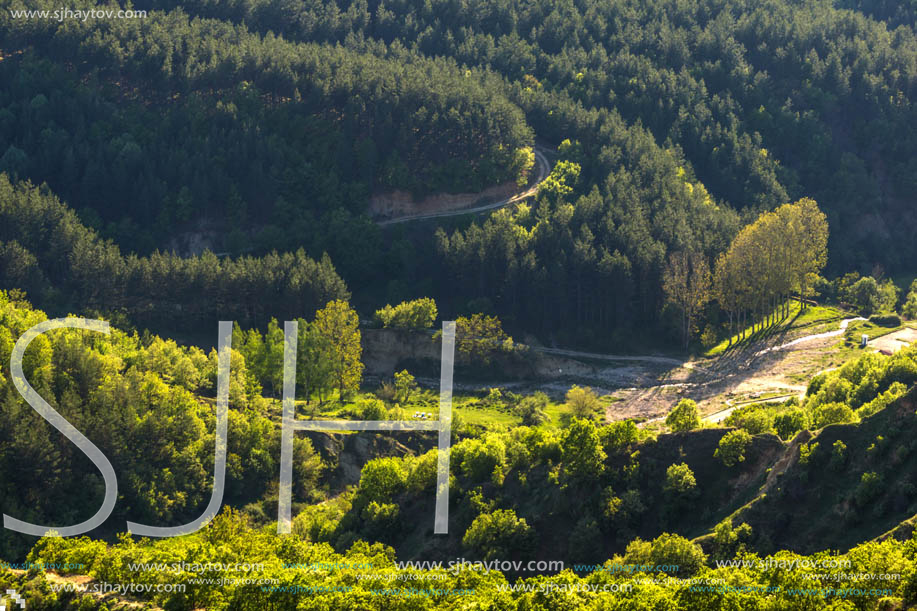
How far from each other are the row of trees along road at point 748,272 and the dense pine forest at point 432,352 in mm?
531

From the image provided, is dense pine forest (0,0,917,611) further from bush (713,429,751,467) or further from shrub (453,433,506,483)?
bush (713,429,751,467)

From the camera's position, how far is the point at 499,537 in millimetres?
90188

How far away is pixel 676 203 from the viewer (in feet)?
583

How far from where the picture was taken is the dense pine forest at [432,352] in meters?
77.7

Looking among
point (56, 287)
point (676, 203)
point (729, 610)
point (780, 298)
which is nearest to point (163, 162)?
point (56, 287)

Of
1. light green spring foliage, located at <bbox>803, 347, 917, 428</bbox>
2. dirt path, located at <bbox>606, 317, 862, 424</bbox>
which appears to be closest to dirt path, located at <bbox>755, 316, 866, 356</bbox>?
dirt path, located at <bbox>606, 317, 862, 424</bbox>

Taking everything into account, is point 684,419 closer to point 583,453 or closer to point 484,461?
point 583,453

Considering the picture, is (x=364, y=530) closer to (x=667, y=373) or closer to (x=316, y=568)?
(x=316, y=568)

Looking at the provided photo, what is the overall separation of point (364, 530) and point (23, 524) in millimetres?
32492

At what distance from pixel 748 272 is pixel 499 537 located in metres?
84.7

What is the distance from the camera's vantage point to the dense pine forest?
3059 inches

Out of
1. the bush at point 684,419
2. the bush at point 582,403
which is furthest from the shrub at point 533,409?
the bush at point 684,419

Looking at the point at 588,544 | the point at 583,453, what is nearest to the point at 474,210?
the point at 583,453
